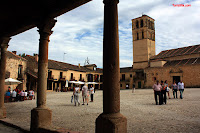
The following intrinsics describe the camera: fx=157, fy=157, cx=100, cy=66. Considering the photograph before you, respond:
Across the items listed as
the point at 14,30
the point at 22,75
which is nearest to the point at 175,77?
the point at 22,75

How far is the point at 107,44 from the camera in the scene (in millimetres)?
2824

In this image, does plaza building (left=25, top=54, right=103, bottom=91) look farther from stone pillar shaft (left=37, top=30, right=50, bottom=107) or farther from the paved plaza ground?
stone pillar shaft (left=37, top=30, right=50, bottom=107)

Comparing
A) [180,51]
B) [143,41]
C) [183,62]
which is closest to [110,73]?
[183,62]

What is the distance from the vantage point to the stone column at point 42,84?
4153 mm

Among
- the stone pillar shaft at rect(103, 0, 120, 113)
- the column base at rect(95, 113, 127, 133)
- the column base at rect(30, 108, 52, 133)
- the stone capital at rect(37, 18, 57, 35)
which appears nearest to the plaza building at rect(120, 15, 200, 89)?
the stone capital at rect(37, 18, 57, 35)

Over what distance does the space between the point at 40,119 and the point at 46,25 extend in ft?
8.49

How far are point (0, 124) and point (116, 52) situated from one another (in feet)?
15.8

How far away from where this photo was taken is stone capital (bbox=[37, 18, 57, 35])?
175 inches

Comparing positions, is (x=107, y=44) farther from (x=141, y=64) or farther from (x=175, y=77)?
(x=141, y=64)

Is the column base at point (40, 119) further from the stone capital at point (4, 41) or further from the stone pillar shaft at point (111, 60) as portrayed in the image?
the stone capital at point (4, 41)

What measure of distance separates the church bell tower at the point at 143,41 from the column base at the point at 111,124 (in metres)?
36.7

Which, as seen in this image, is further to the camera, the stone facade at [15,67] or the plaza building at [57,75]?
the plaza building at [57,75]

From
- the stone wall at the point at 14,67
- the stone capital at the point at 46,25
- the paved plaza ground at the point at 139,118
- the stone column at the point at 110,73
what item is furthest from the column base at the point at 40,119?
the stone wall at the point at 14,67

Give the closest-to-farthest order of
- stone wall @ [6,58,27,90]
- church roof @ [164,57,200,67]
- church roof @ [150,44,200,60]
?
1. stone wall @ [6,58,27,90]
2. church roof @ [164,57,200,67]
3. church roof @ [150,44,200,60]
